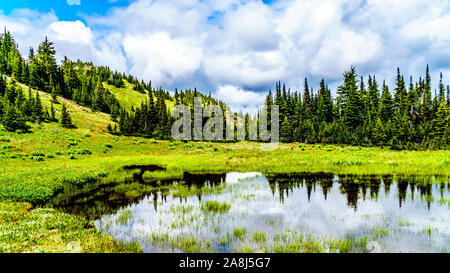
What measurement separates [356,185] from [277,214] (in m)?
8.95

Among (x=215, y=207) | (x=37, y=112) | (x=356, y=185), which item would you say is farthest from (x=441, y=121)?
(x=37, y=112)

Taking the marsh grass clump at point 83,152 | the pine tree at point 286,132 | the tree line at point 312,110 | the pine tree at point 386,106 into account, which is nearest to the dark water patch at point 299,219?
the marsh grass clump at point 83,152

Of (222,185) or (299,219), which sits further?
(222,185)

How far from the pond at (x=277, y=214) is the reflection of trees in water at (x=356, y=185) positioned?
58 mm

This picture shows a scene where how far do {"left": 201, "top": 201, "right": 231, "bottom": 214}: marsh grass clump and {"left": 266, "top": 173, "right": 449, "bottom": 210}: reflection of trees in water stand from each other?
3.51 metres

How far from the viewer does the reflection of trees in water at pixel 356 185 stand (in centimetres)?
1379

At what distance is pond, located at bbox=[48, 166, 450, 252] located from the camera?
792 centimetres

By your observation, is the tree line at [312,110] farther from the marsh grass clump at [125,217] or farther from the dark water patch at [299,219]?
the marsh grass clump at [125,217]

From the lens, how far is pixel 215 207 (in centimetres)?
1270

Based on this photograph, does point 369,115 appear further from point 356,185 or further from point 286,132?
point 356,185
